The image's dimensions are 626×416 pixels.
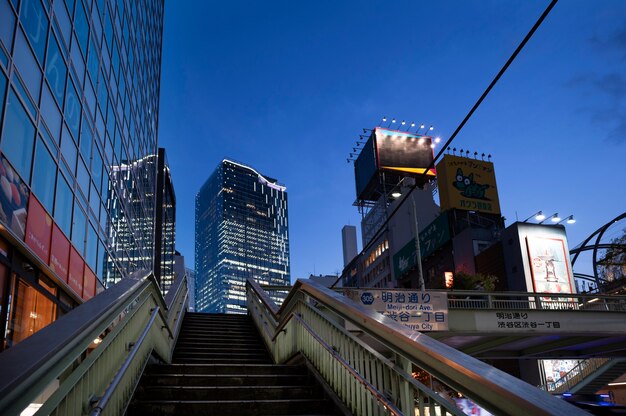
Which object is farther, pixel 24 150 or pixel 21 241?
pixel 24 150

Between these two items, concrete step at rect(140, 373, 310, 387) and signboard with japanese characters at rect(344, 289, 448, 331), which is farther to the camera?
signboard with japanese characters at rect(344, 289, 448, 331)

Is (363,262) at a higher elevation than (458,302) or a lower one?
higher

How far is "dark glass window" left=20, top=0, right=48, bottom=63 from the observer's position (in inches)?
412

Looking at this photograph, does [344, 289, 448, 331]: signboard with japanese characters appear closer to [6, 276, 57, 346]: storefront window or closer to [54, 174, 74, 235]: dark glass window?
[54, 174, 74, 235]: dark glass window

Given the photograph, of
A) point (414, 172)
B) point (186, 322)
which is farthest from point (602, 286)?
point (186, 322)

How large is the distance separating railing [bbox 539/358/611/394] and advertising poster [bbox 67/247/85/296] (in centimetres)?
2502

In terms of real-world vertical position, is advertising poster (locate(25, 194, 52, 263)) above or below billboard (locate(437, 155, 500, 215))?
below

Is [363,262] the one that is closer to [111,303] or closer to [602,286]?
[602,286]

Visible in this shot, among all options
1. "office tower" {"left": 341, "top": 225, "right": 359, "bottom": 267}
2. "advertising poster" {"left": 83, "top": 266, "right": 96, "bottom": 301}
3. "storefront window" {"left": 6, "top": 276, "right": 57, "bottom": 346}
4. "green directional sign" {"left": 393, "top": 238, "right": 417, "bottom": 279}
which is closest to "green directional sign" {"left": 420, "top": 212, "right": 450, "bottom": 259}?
"green directional sign" {"left": 393, "top": 238, "right": 417, "bottom": 279}

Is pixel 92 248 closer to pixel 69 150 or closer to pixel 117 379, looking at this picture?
pixel 69 150

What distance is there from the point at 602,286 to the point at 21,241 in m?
45.6

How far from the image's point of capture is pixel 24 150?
411 inches

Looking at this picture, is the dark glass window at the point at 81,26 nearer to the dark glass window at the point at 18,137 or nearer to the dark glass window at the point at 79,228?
the dark glass window at the point at 79,228

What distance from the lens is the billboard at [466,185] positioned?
46.3 m
